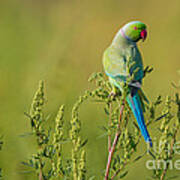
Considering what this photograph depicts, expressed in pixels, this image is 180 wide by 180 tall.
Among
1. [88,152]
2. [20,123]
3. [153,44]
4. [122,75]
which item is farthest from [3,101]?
[153,44]

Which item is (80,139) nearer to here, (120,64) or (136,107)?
(136,107)

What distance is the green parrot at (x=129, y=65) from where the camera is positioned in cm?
120

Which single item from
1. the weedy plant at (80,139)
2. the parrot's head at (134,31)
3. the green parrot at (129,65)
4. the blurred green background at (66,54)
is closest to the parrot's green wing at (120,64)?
the green parrot at (129,65)

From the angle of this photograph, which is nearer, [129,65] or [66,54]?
[129,65]

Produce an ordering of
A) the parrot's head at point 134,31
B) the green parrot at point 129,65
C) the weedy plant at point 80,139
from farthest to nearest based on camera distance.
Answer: the parrot's head at point 134,31 < the green parrot at point 129,65 < the weedy plant at point 80,139

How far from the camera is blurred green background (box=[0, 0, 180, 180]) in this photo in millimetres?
1887

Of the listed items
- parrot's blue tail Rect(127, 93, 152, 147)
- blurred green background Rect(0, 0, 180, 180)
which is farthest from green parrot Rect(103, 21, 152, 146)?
blurred green background Rect(0, 0, 180, 180)

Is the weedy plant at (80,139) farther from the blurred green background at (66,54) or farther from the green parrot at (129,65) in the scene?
the blurred green background at (66,54)

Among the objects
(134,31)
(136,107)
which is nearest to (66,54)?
(134,31)

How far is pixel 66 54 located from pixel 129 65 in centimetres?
138

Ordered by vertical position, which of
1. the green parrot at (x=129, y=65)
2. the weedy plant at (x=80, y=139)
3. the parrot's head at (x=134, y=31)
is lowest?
the weedy plant at (x=80, y=139)

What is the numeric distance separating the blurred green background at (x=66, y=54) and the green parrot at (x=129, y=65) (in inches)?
15.4

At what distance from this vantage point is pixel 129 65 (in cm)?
107

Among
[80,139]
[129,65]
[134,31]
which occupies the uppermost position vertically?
[134,31]
